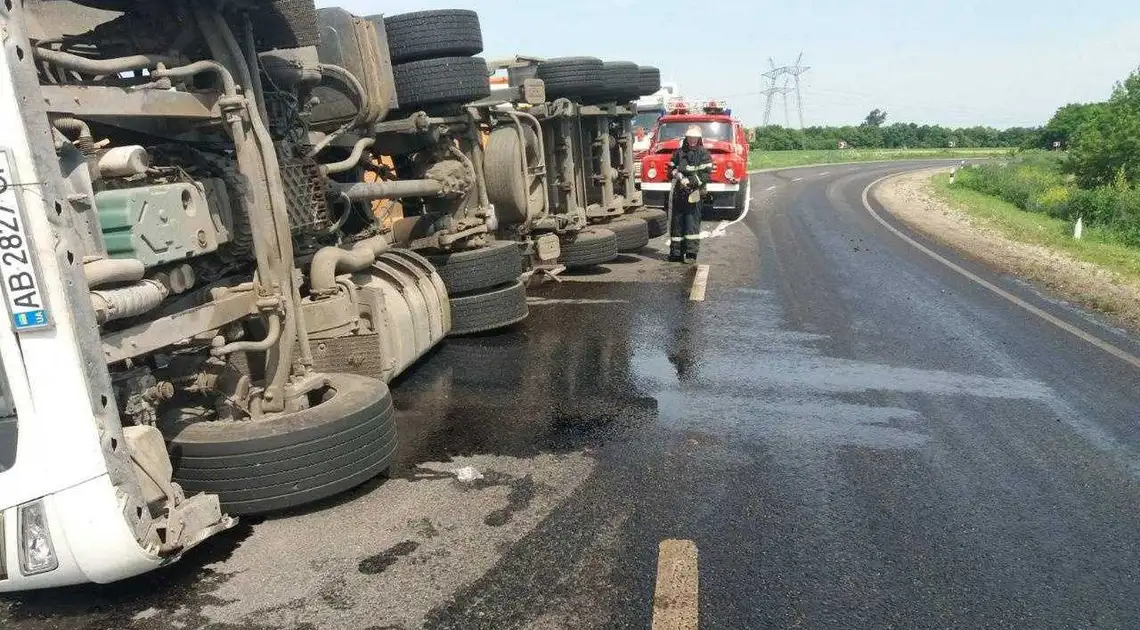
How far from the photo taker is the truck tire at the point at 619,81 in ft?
40.7

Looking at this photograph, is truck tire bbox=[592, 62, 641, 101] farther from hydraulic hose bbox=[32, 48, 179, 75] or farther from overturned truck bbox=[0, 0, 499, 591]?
hydraulic hose bbox=[32, 48, 179, 75]

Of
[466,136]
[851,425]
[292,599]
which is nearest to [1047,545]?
[851,425]

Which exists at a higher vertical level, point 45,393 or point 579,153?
point 579,153

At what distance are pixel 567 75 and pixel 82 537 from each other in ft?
32.2

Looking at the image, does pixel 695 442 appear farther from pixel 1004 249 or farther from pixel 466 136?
pixel 1004 249

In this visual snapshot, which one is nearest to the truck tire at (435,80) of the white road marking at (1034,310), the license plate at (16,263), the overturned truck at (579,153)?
the overturned truck at (579,153)

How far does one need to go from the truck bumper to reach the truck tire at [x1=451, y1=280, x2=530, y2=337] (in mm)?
4626

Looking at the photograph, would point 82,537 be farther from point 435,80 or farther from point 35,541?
point 435,80

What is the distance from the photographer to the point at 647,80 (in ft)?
44.4

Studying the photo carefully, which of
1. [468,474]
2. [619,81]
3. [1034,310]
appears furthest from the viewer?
[619,81]

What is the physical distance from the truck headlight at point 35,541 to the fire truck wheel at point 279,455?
799mm

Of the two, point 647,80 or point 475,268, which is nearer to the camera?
point 475,268

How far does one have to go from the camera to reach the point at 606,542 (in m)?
3.82

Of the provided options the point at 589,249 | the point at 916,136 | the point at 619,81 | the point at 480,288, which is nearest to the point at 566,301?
the point at 589,249
